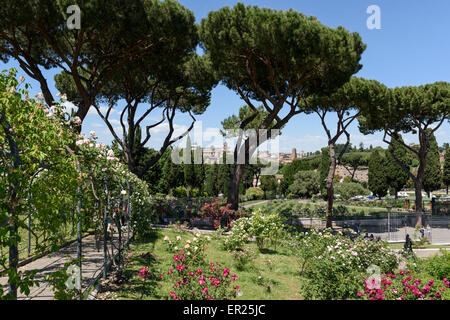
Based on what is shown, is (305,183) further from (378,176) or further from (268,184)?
(378,176)

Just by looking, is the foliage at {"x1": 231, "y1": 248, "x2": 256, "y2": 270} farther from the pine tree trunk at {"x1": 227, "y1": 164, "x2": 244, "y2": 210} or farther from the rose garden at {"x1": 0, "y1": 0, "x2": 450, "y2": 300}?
the pine tree trunk at {"x1": 227, "y1": 164, "x2": 244, "y2": 210}

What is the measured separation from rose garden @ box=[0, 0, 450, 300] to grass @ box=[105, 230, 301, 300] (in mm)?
46

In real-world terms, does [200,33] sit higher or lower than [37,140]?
higher

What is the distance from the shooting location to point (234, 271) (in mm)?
6602

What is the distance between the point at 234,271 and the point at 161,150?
30.9 ft

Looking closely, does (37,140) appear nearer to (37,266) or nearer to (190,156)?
(37,266)

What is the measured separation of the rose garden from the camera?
3.10m

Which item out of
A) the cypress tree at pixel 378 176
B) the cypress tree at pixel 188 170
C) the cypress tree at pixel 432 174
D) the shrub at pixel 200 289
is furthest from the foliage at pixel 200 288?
the cypress tree at pixel 432 174

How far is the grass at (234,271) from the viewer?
16.2 feet

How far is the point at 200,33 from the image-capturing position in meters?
12.2

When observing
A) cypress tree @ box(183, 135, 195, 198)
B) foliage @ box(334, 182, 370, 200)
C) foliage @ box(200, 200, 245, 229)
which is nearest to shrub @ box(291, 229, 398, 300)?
foliage @ box(200, 200, 245, 229)

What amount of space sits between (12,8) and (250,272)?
9.68 m

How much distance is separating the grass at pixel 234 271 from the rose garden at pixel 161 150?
46mm
